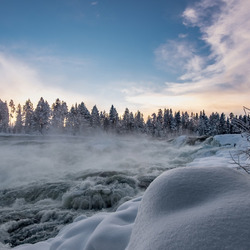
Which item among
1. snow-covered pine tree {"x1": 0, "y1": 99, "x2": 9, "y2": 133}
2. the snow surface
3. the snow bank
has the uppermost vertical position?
snow-covered pine tree {"x1": 0, "y1": 99, "x2": 9, "y2": 133}

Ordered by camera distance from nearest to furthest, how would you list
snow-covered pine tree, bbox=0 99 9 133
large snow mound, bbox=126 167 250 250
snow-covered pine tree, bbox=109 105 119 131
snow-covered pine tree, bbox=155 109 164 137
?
large snow mound, bbox=126 167 250 250
snow-covered pine tree, bbox=0 99 9 133
snow-covered pine tree, bbox=109 105 119 131
snow-covered pine tree, bbox=155 109 164 137

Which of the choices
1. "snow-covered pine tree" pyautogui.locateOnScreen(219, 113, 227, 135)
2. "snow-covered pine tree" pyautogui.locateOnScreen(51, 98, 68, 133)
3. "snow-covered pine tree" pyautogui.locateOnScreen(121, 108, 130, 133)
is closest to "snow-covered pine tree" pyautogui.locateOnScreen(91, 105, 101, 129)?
"snow-covered pine tree" pyautogui.locateOnScreen(121, 108, 130, 133)

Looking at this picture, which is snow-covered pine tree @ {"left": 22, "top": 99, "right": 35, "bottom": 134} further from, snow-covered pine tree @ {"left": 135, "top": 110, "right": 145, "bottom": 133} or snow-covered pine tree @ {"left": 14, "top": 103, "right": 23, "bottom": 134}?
snow-covered pine tree @ {"left": 135, "top": 110, "right": 145, "bottom": 133}

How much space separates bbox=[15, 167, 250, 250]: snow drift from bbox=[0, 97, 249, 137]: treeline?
63088mm

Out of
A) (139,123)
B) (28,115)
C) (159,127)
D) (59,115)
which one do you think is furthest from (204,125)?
(28,115)

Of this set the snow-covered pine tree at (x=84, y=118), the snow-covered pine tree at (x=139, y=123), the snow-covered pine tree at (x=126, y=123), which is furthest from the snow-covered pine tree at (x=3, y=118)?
the snow-covered pine tree at (x=139, y=123)

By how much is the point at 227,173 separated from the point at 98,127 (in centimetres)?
6803

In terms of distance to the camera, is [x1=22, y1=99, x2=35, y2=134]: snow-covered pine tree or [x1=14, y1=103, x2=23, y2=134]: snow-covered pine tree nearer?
[x1=22, y1=99, x2=35, y2=134]: snow-covered pine tree

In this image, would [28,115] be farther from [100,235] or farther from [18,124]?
[100,235]

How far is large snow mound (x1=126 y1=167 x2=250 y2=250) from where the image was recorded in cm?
120

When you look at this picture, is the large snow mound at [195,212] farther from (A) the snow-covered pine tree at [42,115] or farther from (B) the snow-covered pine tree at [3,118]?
(B) the snow-covered pine tree at [3,118]

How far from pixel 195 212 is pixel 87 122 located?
6627 cm

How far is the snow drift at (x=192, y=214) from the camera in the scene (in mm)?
1203

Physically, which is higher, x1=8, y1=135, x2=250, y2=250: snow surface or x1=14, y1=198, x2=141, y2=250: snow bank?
x1=8, y1=135, x2=250, y2=250: snow surface
